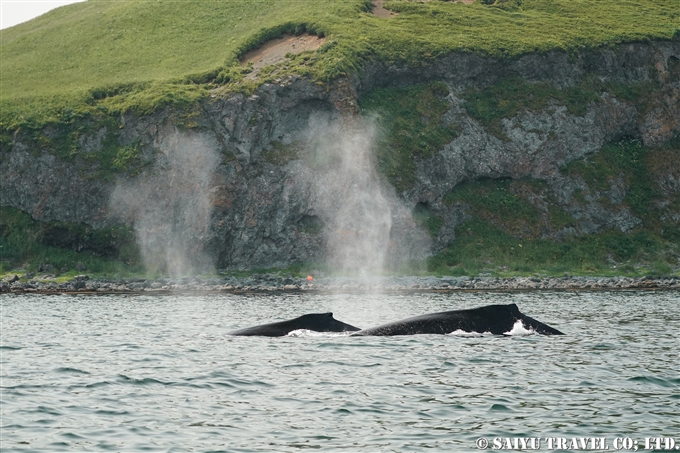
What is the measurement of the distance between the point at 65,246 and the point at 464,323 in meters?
58.2

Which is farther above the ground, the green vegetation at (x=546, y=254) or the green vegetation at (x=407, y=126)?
the green vegetation at (x=407, y=126)

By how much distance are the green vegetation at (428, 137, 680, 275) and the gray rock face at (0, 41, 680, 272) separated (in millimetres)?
1214

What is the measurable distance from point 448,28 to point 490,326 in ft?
256

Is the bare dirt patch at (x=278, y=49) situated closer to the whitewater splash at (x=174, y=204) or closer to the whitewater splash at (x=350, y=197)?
the whitewater splash at (x=350, y=197)

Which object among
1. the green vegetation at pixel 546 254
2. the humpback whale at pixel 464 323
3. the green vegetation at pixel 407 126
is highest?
the green vegetation at pixel 407 126

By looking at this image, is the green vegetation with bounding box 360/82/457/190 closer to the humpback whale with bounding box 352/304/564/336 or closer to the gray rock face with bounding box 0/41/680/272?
the gray rock face with bounding box 0/41/680/272

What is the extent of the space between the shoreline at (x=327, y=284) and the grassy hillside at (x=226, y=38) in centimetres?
2202

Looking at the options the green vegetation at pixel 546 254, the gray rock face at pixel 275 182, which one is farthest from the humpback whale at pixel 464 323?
the gray rock face at pixel 275 182

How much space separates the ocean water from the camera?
15.2 m

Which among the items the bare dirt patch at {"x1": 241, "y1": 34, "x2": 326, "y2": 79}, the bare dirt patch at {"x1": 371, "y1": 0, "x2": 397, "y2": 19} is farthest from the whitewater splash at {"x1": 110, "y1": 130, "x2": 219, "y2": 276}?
the bare dirt patch at {"x1": 371, "y1": 0, "x2": 397, "y2": 19}

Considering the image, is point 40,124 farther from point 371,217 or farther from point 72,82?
point 371,217

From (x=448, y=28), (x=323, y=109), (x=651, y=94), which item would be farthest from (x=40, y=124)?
(x=651, y=94)

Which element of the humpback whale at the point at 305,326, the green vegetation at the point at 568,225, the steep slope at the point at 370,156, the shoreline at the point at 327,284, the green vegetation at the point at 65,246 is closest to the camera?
the humpback whale at the point at 305,326

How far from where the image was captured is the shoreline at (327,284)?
62938mm
